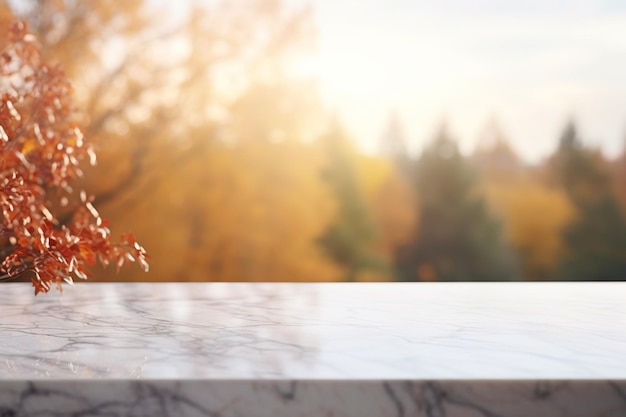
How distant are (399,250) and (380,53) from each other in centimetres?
226

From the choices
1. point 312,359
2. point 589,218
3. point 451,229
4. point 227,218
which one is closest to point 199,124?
point 227,218

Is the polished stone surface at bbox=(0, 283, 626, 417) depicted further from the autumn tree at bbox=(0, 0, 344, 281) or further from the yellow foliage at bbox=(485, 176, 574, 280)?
the yellow foliage at bbox=(485, 176, 574, 280)

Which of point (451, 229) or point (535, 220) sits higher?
point (535, 220)

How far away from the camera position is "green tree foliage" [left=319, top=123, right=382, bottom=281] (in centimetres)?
854

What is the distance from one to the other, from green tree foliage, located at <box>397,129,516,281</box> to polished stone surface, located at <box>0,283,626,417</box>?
6.58 meters

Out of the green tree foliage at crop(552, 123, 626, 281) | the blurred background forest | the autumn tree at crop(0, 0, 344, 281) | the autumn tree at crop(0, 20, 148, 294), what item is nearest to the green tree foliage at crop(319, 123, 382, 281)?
the blurred background forest

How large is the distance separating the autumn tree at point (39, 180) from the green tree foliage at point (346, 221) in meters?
6.60

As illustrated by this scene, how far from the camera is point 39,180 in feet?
6.33

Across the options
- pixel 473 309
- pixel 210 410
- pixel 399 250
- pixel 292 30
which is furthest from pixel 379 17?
→ pixel 210 410

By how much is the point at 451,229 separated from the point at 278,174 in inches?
94.8

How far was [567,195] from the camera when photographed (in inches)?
345

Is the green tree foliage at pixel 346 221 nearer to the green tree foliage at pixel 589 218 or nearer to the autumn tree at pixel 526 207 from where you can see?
the autumn tree at pixel 526 207

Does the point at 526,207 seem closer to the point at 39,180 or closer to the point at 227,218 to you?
the point at 227,218

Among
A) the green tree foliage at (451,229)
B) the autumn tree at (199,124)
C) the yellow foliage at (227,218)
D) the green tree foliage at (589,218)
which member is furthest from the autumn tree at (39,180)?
the green tree foliage at (589,218)
